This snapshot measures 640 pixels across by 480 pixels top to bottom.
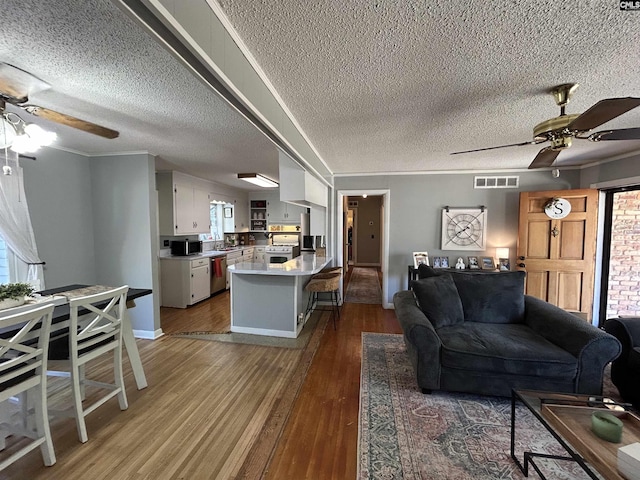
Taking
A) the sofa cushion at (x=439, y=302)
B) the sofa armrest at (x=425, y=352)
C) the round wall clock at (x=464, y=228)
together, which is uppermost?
the round wall clock at (x=464, y=228)

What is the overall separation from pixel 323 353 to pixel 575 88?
3061 millimetres

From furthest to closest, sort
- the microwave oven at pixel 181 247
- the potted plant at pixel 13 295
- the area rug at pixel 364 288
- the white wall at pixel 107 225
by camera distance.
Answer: the area rug at pixel 364 288, the microwave oven at pixel 181 247, the white wall at pixel 107 225, the potted plant at pixel 13 295

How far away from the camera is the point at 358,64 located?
5.18 feet

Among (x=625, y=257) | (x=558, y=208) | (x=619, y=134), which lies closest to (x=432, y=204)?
(x=558, y=208)

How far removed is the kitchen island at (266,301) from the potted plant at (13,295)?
180 centimetres

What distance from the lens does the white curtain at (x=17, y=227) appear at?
2605 millimetres

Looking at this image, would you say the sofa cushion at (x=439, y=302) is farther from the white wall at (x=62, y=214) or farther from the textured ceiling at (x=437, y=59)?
the white wall at (x=62, y=214)

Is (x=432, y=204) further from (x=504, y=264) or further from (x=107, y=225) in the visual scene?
(x=107, y=225)

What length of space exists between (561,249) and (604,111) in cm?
320

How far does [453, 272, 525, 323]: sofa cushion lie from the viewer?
109 inches

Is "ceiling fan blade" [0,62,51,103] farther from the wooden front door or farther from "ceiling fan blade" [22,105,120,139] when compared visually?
the wooden front door

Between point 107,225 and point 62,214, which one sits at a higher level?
point 62,214

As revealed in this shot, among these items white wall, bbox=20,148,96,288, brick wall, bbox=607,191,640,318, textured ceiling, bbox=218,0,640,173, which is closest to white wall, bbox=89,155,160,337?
white wall, bbox=20,148,96,288

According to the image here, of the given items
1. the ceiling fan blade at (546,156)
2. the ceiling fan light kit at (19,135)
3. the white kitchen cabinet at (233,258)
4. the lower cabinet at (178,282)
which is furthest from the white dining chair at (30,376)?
the white kitchen cabinet at (233,258)
